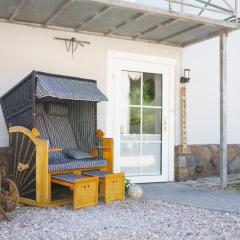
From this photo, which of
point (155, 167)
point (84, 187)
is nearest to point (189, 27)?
point (155, 167)

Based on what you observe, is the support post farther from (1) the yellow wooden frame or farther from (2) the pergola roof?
(1) the yellow wooden frame

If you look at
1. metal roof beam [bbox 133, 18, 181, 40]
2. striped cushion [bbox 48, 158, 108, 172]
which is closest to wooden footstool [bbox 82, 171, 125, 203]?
striped cushion [bbox 48, 158, 108, 172]

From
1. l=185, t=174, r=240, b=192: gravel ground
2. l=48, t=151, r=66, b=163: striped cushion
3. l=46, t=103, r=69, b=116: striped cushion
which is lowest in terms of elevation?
l=185, t=174, r=240, b=192: gravel ground

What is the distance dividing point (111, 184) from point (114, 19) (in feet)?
7.62

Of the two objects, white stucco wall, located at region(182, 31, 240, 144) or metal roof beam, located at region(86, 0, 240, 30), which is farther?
white stucco wall, located at region(182, 31, 240, 144)

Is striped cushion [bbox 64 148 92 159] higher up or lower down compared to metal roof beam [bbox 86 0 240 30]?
lower down

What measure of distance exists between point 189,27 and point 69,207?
125 inches

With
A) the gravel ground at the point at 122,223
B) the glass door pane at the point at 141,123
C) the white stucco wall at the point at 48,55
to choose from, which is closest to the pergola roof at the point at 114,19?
the white stucco wall at the point at 48,55

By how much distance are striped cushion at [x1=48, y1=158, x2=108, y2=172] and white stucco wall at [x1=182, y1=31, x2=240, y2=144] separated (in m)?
2.52

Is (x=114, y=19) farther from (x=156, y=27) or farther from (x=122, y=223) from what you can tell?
(x=122, y=223)

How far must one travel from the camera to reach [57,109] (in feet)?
19.3

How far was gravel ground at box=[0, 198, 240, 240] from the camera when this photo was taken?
3.85 meters

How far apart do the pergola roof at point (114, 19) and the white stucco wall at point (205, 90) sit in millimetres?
763

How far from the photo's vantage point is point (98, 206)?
5.03m
